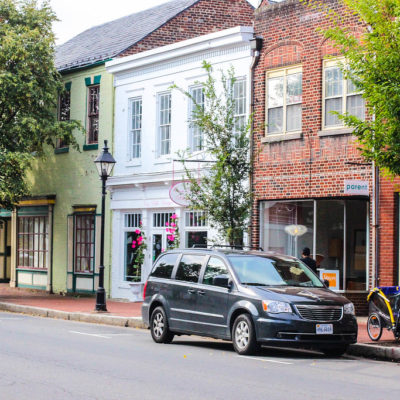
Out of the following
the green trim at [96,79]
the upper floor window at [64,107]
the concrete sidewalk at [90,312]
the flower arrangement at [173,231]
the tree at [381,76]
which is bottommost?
the concrete sidewalk at [90,312]

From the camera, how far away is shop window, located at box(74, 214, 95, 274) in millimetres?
29375

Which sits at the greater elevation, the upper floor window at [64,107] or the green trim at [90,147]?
the upper floor window at [64,107]

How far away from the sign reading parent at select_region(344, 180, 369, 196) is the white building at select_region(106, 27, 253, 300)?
4724mm

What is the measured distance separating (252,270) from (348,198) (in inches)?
256

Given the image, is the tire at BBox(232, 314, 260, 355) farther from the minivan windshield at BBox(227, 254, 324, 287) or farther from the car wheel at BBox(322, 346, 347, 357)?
the car wheel at BBox(322, 346, 347, 357)

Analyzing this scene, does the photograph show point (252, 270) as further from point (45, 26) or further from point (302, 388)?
point (45, 26)

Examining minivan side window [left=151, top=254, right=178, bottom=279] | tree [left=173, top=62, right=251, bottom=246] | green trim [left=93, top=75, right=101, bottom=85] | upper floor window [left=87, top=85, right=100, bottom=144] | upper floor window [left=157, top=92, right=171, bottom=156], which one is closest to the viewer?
minivan side window [left=151, top=254, right=178, bottom=279]

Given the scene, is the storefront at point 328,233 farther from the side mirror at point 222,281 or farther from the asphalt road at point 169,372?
the side mirror at point 222,281

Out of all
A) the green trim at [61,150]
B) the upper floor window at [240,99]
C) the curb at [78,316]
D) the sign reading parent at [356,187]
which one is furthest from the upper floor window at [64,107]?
the sign reading parent at [356,187]

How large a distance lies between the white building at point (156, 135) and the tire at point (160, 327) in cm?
790

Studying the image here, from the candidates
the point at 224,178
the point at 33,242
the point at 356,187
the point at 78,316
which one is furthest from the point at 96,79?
the point at 356,187

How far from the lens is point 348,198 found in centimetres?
2042

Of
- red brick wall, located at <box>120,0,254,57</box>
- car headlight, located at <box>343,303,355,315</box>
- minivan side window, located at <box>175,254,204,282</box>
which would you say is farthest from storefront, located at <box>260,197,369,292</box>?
red brick wall, located at <box>120,0,254,57</box>

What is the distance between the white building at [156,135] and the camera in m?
24.3
